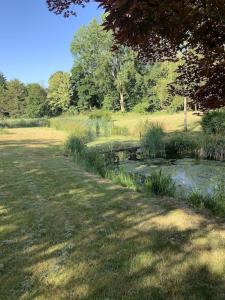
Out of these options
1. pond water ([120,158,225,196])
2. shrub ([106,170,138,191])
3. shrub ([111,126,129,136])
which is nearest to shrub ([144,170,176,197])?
shrub ([106,170,138,191])

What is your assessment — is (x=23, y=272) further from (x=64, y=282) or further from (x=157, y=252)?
(x=157, y=252)

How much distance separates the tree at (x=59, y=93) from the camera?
192 ft

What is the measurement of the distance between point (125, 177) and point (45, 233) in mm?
3863

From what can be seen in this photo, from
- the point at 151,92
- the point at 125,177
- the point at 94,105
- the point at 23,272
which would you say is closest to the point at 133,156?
the point at 125,177

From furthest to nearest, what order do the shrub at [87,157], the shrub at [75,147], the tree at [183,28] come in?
the shrub at [75,147], the shrub at [87,157], the tree at [183,28]

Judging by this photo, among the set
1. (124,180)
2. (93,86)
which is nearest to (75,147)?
(124,180)

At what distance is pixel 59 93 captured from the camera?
60000 mm

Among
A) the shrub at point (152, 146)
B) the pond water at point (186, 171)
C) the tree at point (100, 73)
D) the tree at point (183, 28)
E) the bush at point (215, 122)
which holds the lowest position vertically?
the pond water at point (186, 171)

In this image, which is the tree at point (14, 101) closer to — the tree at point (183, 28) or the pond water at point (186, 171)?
the pond water at point (186, 171)

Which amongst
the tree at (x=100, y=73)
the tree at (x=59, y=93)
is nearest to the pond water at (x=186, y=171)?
the tree at (x=100, y=73)

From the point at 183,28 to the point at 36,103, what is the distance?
2397 inches

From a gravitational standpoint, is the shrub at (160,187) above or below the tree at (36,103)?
below

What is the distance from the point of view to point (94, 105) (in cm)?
5922

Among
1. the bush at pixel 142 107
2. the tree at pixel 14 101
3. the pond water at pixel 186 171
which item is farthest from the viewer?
the tree at pixel 14 101
